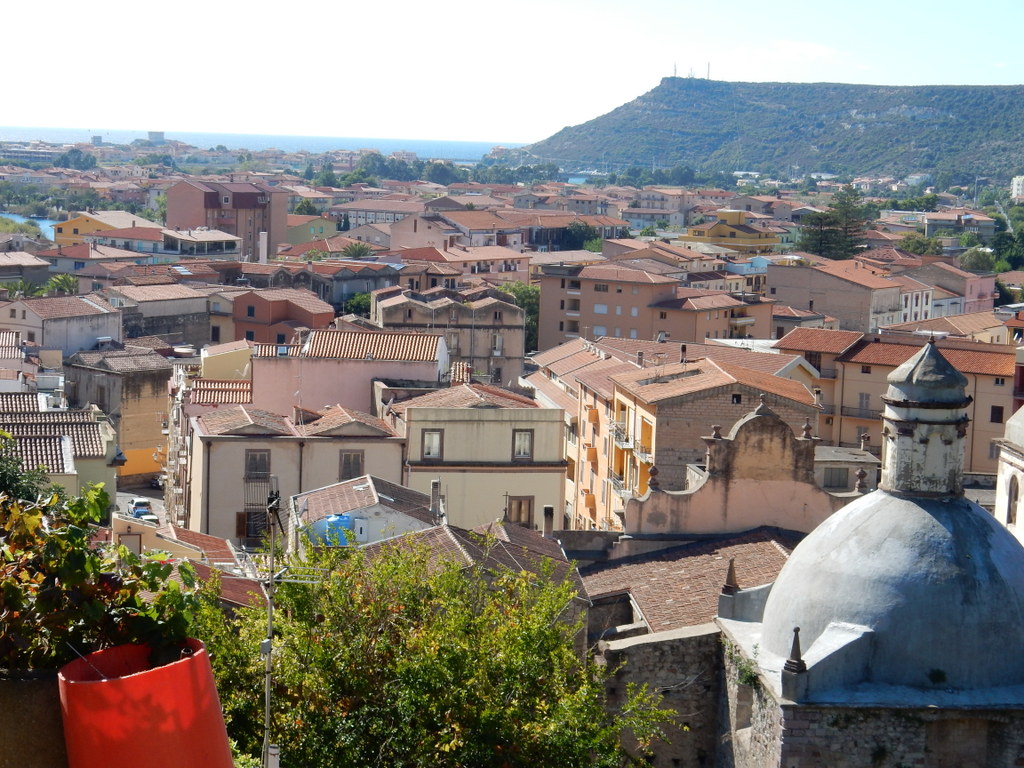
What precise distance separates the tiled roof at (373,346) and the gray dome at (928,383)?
2523 cm

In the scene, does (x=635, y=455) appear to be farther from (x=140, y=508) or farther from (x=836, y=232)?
(x=836, y=232)

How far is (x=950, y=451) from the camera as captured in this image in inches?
627

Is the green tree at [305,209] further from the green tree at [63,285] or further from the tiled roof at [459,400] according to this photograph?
the tiled roof at [459,400]

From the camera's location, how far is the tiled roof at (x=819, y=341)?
61062 mm

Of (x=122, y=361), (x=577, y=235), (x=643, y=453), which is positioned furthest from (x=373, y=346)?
(x=577, y=235)

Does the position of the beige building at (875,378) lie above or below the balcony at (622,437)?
below

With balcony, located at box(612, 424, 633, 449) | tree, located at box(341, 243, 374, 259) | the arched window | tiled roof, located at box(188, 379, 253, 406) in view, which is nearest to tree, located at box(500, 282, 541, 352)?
tree, located at box(341, 243, 374, 259)

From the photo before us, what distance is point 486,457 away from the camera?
34.6m

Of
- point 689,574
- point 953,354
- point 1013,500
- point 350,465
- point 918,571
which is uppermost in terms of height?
point 918,571

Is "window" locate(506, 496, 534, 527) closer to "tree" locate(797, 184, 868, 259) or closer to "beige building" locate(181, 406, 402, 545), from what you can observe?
"beige building" locate(181, 406, 402, 545)

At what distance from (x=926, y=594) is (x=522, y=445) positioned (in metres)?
20.0

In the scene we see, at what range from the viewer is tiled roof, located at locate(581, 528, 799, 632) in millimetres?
21516

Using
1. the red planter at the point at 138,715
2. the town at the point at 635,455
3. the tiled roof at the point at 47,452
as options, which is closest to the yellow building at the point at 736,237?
the town at the point at 635,455

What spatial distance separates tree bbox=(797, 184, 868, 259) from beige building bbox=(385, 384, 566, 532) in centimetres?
8875
